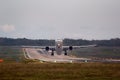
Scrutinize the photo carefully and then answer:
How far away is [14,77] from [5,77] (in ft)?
4.41

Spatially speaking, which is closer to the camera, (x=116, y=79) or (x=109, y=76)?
(x=116, y=79)

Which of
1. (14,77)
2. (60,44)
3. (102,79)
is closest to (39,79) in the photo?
(14,77)

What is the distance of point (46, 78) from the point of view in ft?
148

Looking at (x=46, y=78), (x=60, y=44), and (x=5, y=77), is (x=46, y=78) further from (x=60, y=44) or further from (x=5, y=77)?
(x=60, y=44)

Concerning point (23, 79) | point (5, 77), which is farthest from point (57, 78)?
point (5, 77)

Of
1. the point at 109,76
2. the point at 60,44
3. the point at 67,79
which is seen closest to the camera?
the point at 67,79

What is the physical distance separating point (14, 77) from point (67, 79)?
809 cm

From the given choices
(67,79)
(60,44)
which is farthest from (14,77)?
(60,44)

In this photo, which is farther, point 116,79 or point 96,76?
point 96,76

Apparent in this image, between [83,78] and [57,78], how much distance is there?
3769mm

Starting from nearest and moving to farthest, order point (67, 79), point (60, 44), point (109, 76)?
1. point (67, 79)
2. point (109, 76)
3. point (60, 44)

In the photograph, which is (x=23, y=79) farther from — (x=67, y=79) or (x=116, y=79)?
(x=116, y=79)

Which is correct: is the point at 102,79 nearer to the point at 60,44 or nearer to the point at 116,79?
the point at 116,79

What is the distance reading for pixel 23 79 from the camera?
4381cm
